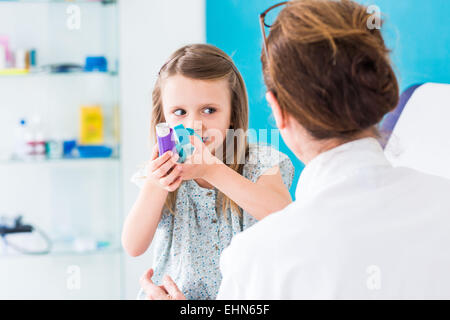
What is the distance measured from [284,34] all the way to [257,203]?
1.43 ft

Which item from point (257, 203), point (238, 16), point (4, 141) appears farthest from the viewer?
point (4, 141)

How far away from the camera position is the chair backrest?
91 centimetres

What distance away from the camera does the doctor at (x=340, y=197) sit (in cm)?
51

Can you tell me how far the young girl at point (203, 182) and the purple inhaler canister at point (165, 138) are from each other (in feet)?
0.12

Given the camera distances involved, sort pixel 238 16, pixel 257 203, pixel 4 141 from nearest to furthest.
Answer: pixel 257 203 < pixel 238 16 < pixel 4 141

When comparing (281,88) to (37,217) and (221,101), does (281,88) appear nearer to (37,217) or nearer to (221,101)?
(221,101)

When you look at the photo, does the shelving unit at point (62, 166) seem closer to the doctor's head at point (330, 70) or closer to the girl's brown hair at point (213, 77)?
the girl's brown hair at point (213, 77)

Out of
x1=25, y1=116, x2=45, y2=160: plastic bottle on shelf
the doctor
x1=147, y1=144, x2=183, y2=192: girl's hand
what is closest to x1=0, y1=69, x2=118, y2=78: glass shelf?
x1=25, y1=116, x2=45, y2=160: plastic bottle on shelf

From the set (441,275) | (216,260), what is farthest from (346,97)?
(216,260)

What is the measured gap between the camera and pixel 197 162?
92 cm

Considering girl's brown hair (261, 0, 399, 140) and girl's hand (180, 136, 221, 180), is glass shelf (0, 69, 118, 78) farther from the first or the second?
girl's brown hair (261, 0, 399, 140)

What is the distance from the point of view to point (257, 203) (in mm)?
950

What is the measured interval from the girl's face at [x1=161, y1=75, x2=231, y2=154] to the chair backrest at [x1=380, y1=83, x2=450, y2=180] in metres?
0.34

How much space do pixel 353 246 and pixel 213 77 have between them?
598 millimetres
